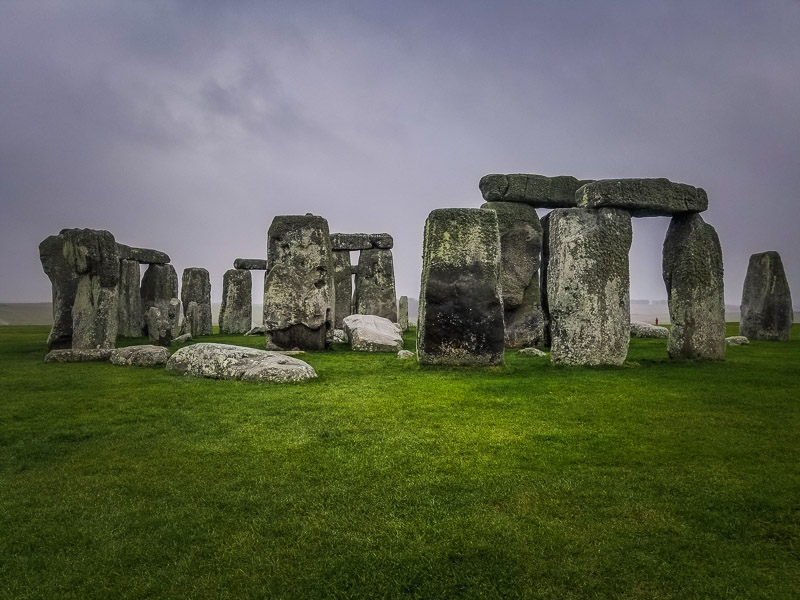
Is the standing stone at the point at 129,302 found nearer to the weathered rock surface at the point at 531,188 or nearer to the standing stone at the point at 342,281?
the standing stone at the point at 342,281

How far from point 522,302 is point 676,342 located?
3681mm

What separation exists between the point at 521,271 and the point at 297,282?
193 inches

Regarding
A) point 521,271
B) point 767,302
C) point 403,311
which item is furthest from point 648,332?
point 403,311

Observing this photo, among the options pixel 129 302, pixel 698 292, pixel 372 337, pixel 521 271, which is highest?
pixel 521 271

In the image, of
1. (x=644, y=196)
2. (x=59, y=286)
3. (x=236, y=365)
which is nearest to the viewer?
(x=236, y=365)

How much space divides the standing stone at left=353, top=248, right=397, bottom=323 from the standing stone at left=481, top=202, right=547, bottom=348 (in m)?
6.95

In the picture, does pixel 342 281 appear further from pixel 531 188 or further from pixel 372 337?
pixel 531 188

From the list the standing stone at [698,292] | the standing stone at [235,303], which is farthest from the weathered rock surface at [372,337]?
the standing stone at [235,303]

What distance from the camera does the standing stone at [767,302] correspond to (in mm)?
13289

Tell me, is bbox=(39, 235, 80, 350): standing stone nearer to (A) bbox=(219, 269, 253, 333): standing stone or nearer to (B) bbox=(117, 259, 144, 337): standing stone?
(B) bbox=(117, 259, 144, 337): standing stone

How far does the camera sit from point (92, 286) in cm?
966

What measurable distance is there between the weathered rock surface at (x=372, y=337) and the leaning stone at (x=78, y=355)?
463 cm

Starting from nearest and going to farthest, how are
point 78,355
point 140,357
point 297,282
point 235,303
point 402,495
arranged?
point 402,495 < point 140,357 < point 78,355 < point 297,282 < point 235,303

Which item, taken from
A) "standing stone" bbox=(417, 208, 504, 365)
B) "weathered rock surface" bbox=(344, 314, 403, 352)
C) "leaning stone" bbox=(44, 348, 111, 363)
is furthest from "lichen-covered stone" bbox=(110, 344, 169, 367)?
"standing stone" bbox=(417, 208, 504, 365)
